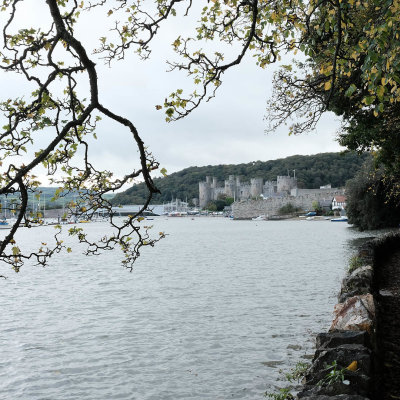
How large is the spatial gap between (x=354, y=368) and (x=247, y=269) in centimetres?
1823

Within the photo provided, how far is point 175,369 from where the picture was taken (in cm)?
837

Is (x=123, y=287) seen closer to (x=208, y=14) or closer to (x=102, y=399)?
(x=102, y=399)

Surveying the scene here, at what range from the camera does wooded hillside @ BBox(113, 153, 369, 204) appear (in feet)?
412

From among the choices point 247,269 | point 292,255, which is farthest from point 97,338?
point 292,255

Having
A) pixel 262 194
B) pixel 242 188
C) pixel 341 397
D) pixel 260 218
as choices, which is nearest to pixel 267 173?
pixel 242 188

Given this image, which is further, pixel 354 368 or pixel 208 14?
pixel 208 14

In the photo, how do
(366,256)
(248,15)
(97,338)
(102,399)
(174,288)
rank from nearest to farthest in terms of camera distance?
(248,15) → (102,399) → (97,338) → (366,256) → (174,288)

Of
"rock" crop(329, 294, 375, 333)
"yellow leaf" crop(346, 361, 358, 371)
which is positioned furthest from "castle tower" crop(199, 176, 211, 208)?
"yellow leaf" crop(346, 361, 358, 371)

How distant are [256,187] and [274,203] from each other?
3814 centimetres

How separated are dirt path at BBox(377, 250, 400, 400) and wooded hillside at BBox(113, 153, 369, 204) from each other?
100m

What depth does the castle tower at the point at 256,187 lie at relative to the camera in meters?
161

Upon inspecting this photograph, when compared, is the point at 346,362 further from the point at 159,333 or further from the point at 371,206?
the point at 371,206

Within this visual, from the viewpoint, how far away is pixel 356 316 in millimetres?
6301

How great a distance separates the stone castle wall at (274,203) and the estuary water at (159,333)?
95.6 metres
